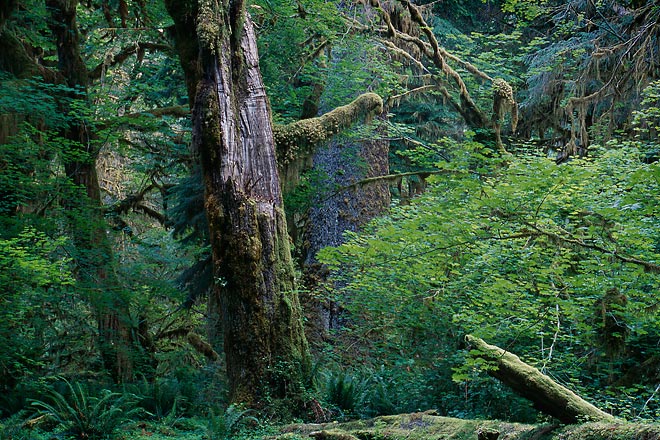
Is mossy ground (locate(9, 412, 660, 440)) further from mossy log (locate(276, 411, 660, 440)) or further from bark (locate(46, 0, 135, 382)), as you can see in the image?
bark (locate(46, 0, 135, 382))

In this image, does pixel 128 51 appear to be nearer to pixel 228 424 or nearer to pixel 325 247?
pixel 325 247

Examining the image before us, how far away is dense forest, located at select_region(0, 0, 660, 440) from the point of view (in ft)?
24.0

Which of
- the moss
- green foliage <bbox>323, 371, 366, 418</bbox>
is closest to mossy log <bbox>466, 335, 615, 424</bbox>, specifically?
green foliage <bbox>323, 371, 366, 418</bbox>

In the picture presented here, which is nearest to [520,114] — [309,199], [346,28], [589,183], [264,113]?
[346,28]

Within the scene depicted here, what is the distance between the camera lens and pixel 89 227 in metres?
11.8

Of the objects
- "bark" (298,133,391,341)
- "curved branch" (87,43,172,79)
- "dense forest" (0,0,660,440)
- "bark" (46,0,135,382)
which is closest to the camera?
"dense forest" (0,0,660,440)

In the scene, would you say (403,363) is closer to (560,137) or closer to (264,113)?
(264,113)

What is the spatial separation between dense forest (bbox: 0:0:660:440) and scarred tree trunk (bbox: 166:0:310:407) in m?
0.03

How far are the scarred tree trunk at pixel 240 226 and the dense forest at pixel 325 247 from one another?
0.03 metres

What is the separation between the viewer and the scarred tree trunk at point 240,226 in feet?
27.0

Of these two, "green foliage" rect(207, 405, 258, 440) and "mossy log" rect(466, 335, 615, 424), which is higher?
"mossy log" rect(466, 335, 615, 424)

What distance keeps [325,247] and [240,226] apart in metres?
1.75

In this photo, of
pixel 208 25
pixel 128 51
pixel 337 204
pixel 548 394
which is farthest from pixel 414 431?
pixel 128 51

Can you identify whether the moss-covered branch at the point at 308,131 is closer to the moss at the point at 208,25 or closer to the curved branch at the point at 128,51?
the moss at the point at 208,25
